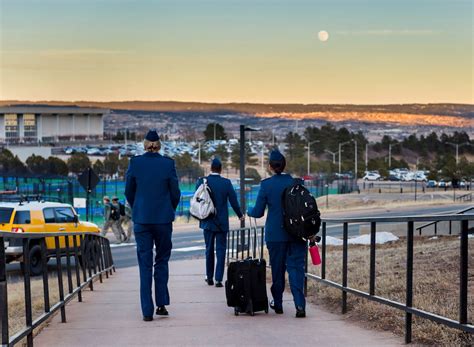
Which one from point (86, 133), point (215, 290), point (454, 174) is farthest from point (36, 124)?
point (215, 290)

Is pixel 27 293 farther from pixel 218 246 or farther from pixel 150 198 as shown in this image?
pixel 218 246

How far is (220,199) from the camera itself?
14125 mm

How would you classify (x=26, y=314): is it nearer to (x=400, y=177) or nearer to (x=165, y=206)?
(x=165, y=206)

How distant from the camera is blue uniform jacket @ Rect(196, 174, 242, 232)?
46.0 ft

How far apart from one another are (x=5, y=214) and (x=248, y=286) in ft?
46.8

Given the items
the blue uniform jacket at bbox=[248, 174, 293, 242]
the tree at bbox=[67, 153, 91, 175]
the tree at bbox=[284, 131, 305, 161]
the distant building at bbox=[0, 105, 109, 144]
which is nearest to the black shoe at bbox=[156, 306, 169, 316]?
the blue uniform jacket at bbox=[248, 174, 293, 242]

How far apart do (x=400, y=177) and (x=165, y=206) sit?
146 m

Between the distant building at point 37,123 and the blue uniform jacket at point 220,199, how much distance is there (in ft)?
426

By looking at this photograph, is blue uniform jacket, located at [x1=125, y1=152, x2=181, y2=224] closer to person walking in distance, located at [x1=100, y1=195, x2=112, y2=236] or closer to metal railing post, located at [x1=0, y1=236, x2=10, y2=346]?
metal railing post, located at [x1=0, y1=236, x2=10, y2=346]

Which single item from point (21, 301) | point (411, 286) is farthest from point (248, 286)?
point (21, 301)

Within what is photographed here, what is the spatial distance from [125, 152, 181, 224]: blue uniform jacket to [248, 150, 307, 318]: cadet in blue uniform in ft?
3.23

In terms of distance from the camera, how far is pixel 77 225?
25.1m

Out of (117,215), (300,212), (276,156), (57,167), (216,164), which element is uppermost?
(276,156)

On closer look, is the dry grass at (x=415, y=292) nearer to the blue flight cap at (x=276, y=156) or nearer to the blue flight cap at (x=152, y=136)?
the blue flight cap at (x=276, y=156)
